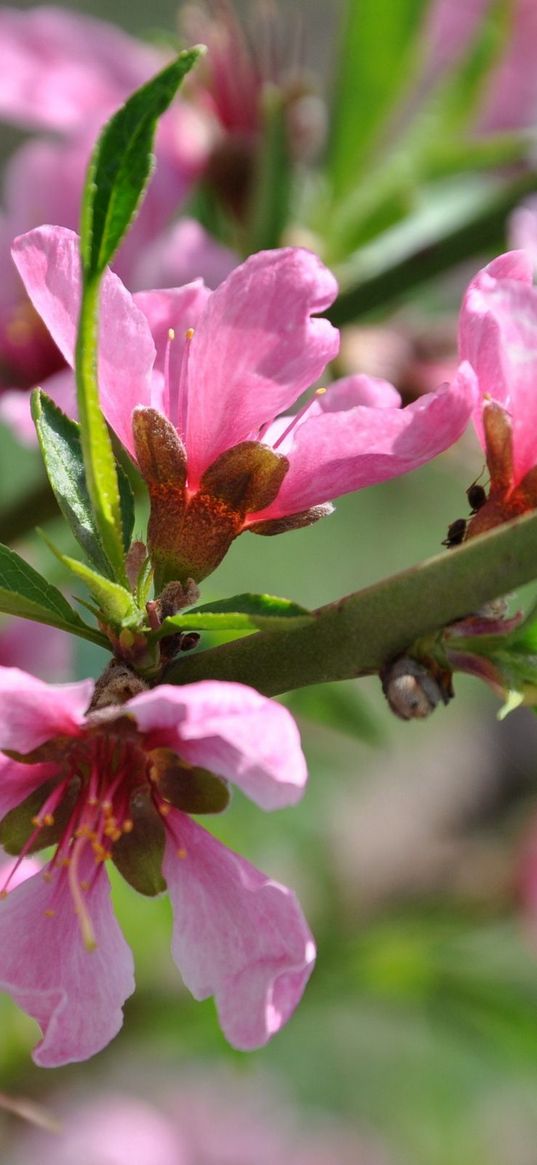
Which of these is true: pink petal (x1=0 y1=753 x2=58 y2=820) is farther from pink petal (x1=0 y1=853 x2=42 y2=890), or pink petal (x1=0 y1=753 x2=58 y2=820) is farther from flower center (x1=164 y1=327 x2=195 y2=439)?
flower center (x1=164 y1=327 x2=195 y2=439)

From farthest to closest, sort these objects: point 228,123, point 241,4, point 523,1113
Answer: point 241,4 < point 523,1113 < point 228,123

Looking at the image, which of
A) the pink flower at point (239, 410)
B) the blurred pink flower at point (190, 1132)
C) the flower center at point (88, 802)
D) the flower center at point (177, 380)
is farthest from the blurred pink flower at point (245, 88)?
the blurred pink flower at point (190, 1132)

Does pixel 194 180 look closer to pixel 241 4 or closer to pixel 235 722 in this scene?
pixel 235 722

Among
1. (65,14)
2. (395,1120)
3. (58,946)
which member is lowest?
(395,1120)

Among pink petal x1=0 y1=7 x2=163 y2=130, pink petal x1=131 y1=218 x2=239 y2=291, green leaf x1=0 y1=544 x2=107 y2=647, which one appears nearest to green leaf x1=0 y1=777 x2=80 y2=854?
green leaf x1=0 y1=544 x2=107 y2=647

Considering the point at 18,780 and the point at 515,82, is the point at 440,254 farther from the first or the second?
the point at 18,780

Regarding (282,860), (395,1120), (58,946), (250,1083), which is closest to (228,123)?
(58,946)
